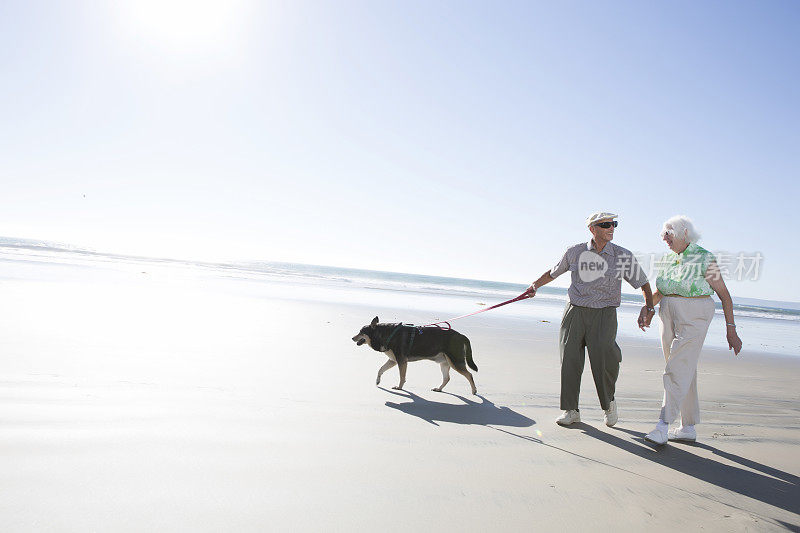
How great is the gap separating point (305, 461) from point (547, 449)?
1.88 m

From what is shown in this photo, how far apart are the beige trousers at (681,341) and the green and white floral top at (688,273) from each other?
8 cm

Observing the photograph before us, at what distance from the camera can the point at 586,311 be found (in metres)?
4.30

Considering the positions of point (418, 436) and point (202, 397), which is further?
point (202, 397)

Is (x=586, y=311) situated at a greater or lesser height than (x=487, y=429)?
greater

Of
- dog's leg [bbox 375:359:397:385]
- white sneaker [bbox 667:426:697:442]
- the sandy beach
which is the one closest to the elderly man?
the sandy beach

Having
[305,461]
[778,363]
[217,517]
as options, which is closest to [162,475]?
[217,517]

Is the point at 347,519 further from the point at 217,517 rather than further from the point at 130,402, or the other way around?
the point at 130,402

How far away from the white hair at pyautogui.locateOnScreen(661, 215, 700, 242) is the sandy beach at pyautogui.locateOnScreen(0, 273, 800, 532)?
177cm

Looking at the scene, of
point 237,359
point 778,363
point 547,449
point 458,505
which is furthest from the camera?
point 778,363

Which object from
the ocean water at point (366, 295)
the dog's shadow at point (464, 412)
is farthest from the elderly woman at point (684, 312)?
the ocean water at point (366, 295)

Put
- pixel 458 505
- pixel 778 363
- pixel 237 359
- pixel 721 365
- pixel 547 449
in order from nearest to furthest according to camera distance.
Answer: pixel 458 505 → pixel 547 449 → pixel 237 359 → pixel 721 365 → pixel 778 363

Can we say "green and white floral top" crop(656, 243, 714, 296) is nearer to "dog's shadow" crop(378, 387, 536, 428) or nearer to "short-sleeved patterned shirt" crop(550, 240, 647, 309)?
"short-sleeved patterned shirt" crop(550, 240, 647, 309)

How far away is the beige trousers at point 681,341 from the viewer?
148 inches

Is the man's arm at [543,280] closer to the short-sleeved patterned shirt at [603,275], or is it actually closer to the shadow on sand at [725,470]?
the short-sleeved patterned shirt at [603,275]
